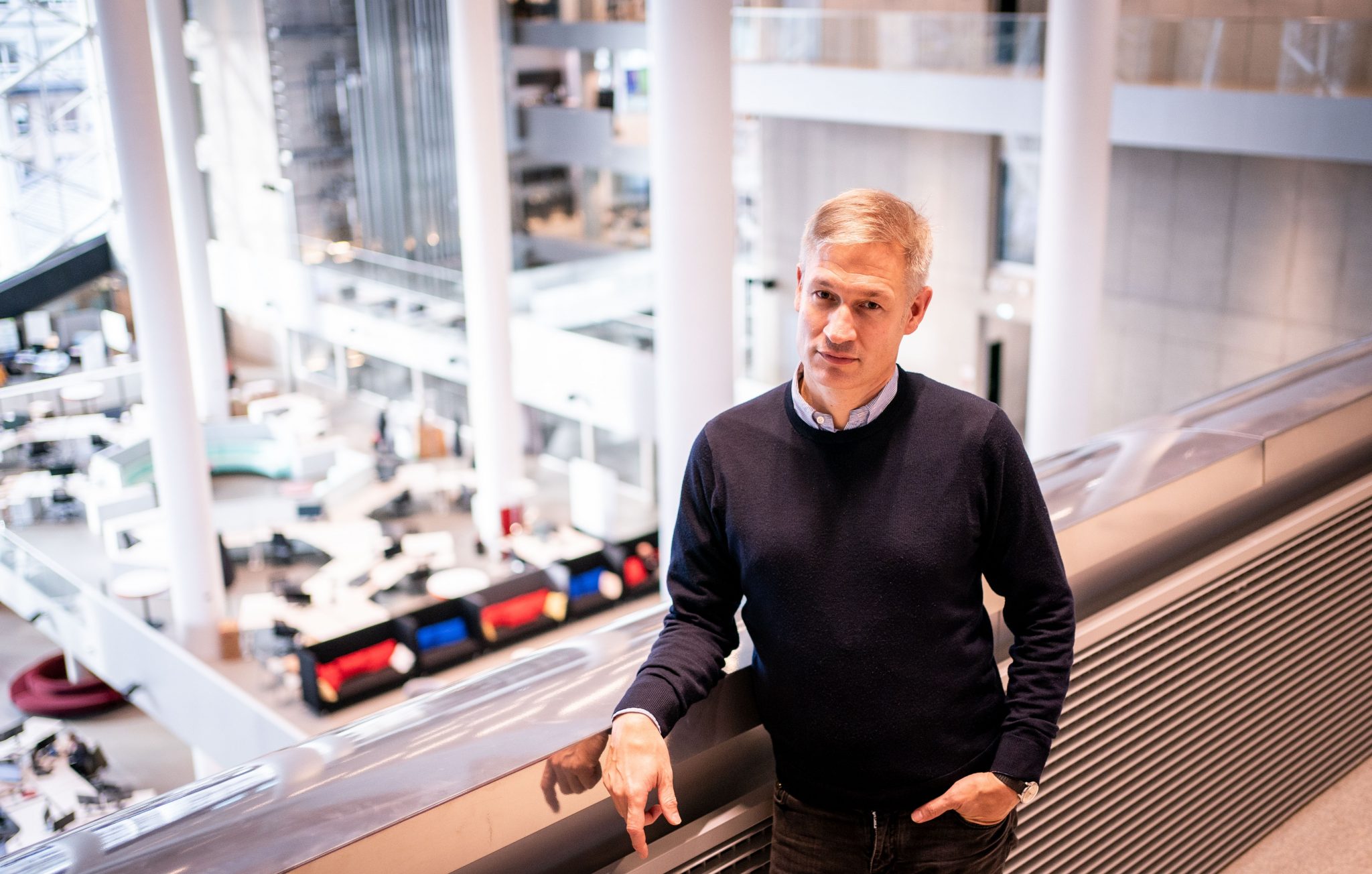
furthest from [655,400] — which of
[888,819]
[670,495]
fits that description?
[888,819]

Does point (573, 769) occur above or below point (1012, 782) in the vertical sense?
above

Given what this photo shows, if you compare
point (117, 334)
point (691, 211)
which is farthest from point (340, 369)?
point (691, 211)

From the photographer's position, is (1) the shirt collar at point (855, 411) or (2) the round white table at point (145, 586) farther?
(2) the round white table at point (145, 586)

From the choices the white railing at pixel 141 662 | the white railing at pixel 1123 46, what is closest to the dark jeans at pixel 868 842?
the white railing at pixel 141 662

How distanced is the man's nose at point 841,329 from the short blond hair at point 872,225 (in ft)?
0.32

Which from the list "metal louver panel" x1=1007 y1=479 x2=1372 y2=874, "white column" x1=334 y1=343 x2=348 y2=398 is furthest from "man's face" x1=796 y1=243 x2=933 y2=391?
"white column" x1=334 y1=343 x2=348 y2=398

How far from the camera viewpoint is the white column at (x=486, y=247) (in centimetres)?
1756

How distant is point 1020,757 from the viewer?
1.81 meters

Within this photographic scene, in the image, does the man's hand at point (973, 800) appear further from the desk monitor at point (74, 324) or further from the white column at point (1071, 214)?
the desk monitor at point (74, 324)

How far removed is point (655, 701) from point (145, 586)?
16806mm

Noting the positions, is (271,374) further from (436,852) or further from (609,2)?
(436,852)

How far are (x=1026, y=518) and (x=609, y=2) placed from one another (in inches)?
1086

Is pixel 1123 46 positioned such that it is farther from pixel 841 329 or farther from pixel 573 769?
pixel 573 769

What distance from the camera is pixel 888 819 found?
1854mm
